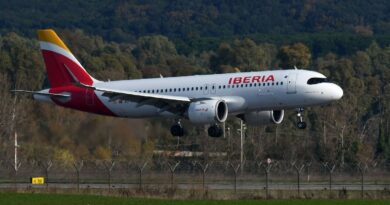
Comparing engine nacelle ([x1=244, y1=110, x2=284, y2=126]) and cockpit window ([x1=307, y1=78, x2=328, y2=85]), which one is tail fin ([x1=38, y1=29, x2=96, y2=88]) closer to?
engine nacelle ([x1=244, y1=110, x2=284, y2=126])

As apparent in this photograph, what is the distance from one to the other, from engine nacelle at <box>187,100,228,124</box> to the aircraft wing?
43.0 inches

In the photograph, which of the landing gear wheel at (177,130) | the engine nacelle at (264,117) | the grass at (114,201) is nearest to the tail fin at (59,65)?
the landing gear wheel at (177,130)

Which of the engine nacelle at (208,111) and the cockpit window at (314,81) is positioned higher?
the cockpit window at (314,81)

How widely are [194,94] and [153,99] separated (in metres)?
2.44

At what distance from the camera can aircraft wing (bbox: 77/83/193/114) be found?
83.9m

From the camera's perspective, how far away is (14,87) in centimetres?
15700

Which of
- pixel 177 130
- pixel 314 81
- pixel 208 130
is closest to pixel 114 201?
pixel 314 81

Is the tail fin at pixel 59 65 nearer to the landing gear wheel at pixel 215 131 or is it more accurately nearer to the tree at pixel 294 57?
the landing gear wheel at pixel 215 131

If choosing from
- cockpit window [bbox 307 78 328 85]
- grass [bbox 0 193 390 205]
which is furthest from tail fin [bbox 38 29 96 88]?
grass [bbox 0 193 390 205]

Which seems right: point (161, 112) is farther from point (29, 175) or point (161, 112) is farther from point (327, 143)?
point (327, 143)

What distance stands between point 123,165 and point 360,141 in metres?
39.3

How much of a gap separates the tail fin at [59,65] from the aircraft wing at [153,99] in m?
4.00

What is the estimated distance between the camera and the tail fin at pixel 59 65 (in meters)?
89.5

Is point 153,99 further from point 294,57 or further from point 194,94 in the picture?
point 294,57
